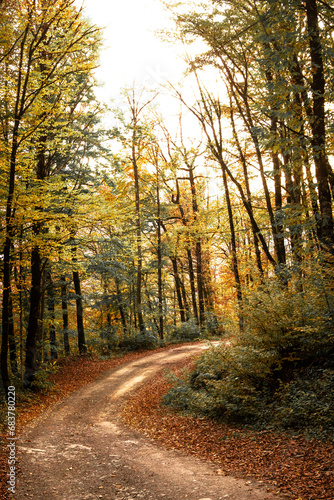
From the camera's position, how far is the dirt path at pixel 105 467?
15.7 feet

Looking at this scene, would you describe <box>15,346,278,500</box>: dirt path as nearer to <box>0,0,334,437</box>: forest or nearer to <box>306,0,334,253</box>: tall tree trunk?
<box>0,0,334,437</box>: forest

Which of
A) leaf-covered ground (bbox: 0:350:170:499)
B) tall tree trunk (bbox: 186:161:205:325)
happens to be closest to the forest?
leaf-covered ground (bbox: 0:350:170:499)

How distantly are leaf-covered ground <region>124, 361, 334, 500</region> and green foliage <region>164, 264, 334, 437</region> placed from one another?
0.40 metres

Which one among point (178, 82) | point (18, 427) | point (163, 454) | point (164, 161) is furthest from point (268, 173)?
point (164, 161)

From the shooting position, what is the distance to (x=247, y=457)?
221 inches

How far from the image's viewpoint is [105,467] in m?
5.90

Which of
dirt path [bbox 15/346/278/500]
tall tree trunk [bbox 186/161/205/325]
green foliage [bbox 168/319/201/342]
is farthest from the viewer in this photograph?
tall tree trunk [bbox 186/161/205/325]

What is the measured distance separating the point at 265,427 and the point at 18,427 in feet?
18.6

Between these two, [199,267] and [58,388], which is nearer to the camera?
[58,388]

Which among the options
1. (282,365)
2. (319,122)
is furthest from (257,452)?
(319,122)

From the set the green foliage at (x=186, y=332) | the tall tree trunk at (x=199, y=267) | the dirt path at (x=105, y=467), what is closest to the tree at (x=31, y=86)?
the dirt path at (x=105, y=467)

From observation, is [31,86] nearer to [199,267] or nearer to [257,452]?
[257,452]

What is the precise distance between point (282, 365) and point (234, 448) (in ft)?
7.38

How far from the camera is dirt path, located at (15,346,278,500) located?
4797 mm
